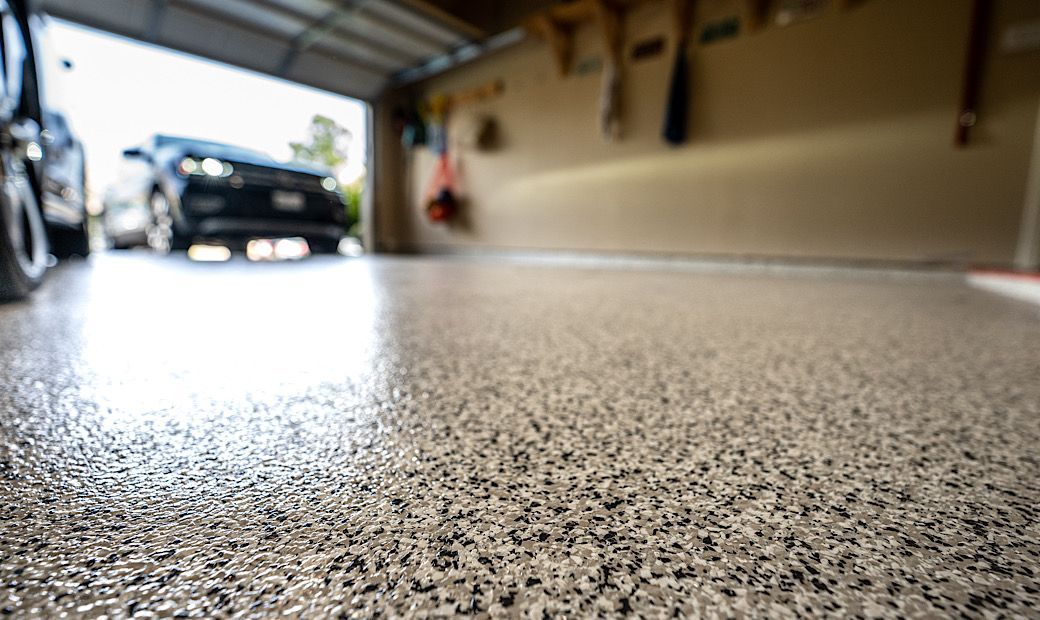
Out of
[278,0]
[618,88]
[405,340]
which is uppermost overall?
[278,0]

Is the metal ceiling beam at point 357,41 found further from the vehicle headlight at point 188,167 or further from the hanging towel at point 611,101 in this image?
the hanging towel at point 611,101

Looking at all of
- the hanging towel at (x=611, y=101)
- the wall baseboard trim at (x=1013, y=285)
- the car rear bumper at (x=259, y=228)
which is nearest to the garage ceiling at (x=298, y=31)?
the hanging towel at (x=611, y=101)

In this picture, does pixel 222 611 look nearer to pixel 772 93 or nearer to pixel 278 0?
pixel 772 93

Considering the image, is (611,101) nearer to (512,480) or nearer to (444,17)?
(444,17)

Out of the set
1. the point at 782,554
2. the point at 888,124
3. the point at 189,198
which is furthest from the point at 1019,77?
the point at 189,198

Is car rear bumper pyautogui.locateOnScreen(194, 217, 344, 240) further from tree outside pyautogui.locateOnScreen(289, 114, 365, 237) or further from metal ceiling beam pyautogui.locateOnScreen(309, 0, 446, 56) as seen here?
tree outside pyautogui.locateOnScreen(289, 114, 365, 237)

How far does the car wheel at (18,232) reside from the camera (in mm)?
1154

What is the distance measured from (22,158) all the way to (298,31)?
4.19 metres

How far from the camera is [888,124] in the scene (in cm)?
312

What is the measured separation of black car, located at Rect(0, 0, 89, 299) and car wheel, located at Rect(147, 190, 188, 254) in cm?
160

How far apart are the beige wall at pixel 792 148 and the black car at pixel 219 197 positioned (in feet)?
6.87

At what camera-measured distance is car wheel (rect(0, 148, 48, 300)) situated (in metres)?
1.15

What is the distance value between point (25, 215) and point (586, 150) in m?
4.03

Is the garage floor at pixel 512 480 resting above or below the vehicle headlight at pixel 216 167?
below
